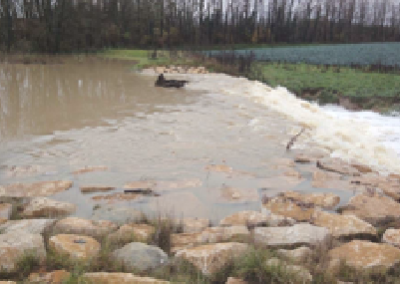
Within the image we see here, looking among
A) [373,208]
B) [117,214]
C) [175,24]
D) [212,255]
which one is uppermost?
[175,24]

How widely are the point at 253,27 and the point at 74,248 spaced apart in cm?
6607

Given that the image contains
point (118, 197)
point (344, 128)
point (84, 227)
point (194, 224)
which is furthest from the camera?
point (344, 128)

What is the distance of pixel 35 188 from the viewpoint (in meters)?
4.59

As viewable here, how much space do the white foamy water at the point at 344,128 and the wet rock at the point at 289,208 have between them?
279 cm

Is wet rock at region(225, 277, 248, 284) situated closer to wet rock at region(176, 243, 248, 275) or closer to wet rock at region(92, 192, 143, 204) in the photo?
wet rock at region(176, 243, 248, 275)

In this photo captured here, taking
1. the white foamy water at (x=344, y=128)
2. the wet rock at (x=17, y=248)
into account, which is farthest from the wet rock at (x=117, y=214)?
the white foamy water at (x=344, y=128)

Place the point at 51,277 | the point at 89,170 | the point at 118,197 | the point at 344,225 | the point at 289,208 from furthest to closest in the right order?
the point at 89,170, the point at 118,197, the point at 289,208, the point at 344,225, the point at 51,277

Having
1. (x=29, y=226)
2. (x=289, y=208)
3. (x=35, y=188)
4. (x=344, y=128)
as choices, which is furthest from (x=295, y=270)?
(x=344, y=128)

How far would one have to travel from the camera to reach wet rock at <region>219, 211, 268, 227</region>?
12.3 ft

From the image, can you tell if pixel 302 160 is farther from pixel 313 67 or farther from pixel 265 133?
pixel 313 67

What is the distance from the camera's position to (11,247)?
2666 mm

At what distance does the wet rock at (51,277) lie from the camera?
2322 mm

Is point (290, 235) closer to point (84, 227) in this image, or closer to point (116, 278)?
point (116, 278)

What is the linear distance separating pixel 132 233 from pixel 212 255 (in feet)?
2.94
